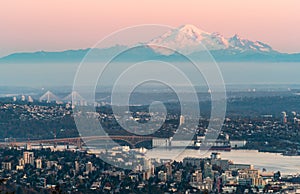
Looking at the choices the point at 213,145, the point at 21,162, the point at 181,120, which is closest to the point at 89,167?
the point at 21,162

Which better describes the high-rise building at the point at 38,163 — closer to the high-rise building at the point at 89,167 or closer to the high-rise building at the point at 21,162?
the high-rise building at the point at 21,162

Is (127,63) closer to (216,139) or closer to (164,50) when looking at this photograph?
(164,50)

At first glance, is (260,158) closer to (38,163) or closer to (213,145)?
(213,145)

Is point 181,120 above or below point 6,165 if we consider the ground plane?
above

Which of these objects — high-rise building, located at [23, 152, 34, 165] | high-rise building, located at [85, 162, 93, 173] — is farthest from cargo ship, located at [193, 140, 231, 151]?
high-rise building, located at [85, 162, 93, 173]

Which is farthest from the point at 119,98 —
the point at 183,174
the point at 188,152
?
the point at 183,174

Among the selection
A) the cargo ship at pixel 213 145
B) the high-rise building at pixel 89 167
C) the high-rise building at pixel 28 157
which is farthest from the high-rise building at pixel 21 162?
the cargo ship at pixel 213 145

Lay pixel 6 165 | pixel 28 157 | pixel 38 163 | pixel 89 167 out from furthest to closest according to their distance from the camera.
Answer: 1. pixel 28 157
2. pixel 38 163
3. pixel 6 165
4. pixel 89 167

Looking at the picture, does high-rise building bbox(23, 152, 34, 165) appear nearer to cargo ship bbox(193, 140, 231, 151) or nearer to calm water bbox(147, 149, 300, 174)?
calm water bbox(147, 149, 300, 174)
